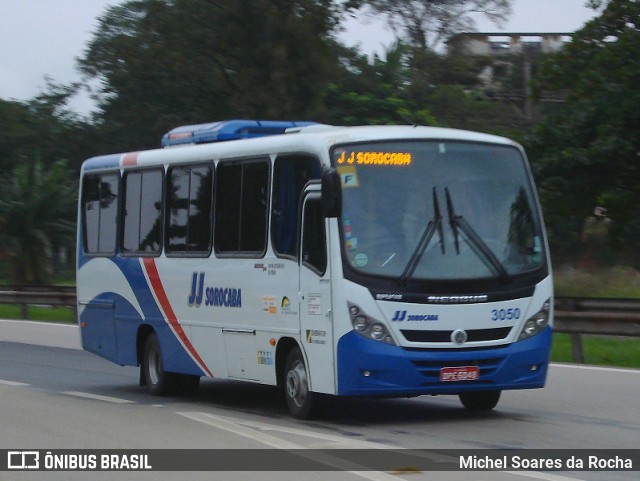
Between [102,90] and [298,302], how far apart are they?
1574 inches

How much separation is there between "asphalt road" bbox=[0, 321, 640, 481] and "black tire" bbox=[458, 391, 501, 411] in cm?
14

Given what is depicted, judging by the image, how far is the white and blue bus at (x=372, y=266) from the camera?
10930 mm

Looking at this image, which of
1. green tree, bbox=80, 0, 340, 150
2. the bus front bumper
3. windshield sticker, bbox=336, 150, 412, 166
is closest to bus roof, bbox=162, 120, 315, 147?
windshield sticker, bbox=336, 150, 412, 166

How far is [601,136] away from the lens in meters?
26.1

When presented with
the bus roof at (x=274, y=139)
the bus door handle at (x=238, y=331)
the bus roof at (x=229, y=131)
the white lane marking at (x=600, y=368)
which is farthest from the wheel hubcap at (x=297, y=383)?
the white lane marking at (x=600, y=368)

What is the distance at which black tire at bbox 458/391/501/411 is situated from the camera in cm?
1212

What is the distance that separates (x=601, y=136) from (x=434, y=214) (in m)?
15.6

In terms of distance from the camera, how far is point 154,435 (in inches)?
418

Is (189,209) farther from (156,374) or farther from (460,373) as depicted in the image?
(460,373)

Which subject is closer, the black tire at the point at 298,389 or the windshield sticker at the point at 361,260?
the windshield sticker at the point at 361,260

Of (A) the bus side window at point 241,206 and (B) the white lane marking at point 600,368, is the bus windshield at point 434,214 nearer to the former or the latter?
(A) the bus side window at point 241,206

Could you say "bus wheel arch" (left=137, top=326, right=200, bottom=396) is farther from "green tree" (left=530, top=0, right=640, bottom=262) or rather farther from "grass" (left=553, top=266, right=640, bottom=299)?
"grass" (left=553, top=266, right=640, bottom=299)

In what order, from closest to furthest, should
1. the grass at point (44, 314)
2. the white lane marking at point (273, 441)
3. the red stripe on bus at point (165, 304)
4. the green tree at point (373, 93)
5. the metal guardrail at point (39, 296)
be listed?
1. the white lane marking at point (273, 441)
2. the red stripe on bus at point (165, 304)
3. the metal guardrail at point (39, 296)
4. the grass at point (44, 314)
5. the green tree at point (373, 93)

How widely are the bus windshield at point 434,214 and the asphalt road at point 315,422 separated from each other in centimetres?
140
